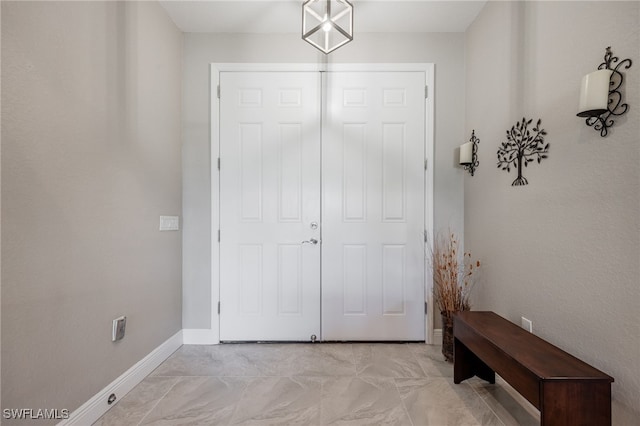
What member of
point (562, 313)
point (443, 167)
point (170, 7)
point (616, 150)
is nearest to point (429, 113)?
point (443, 167)

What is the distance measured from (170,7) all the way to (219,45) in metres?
0.43

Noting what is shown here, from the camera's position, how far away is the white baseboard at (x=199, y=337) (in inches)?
96.8

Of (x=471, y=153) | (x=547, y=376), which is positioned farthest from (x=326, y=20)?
(x=547, y=376)

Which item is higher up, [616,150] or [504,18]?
[504,18]

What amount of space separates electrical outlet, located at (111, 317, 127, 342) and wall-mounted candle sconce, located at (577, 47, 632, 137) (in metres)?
2.67

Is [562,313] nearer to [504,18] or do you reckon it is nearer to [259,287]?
[504,18]

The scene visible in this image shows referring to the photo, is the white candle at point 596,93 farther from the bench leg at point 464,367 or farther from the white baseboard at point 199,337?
the white baseboard at point 199,337

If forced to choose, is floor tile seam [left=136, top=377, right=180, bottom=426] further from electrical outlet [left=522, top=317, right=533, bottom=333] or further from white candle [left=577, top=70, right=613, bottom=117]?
white candle [left=577, top=70, right=613, bottom=117]

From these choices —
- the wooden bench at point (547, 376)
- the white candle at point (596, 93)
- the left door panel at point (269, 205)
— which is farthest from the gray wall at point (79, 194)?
the white candle at point (596, 93)

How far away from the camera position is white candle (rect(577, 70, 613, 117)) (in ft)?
3.71

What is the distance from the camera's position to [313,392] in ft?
5.83

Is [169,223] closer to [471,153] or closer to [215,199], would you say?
[215,199]

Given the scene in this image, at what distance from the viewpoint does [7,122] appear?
3.64ft

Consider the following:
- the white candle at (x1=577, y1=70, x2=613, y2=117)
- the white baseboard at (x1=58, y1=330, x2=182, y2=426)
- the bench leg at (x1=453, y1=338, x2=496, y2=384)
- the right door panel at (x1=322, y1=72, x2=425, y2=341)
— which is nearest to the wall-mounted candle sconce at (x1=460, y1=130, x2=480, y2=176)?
the right door panel at (x1=322, y1=72, x2=425, y2=341)
